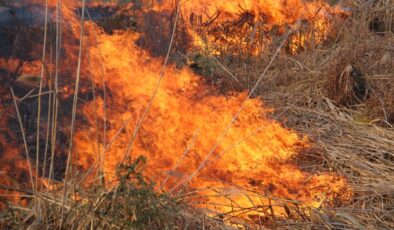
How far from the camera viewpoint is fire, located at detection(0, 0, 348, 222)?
8.73 ft

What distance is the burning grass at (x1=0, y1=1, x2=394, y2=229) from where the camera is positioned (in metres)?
1.91

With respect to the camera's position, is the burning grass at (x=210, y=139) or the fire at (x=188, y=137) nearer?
the burning grass at (x=210, y=139)

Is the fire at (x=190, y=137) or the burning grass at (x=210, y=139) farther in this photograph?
the fire at (x=190, y=137)

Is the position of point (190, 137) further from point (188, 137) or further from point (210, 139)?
point (210, 139)

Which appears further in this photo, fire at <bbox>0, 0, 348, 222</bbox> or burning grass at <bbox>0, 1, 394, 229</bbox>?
fire at <bbox>0, 0, 348, 222</bbox>

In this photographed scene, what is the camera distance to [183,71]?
4.21m

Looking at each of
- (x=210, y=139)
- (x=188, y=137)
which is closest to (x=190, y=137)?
(x=188, y=137)

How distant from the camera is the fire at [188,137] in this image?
2662mm

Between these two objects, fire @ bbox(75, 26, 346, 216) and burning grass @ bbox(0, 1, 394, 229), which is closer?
burning grass @ bbox(0, 1, 394, 229)

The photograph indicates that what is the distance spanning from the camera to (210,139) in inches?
119

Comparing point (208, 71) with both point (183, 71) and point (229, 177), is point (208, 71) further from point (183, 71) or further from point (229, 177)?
point (229, 177)

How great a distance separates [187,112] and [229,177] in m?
0.59

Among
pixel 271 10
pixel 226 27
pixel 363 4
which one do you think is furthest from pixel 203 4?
pixel 363 4

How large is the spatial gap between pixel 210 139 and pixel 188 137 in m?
0.13
